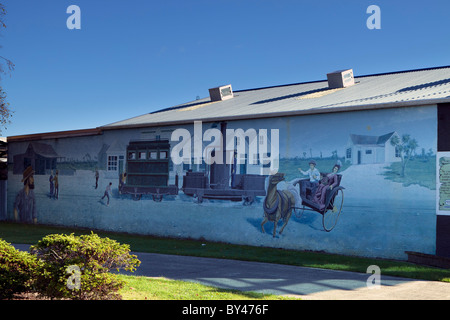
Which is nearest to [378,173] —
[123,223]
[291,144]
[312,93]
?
[291,144]

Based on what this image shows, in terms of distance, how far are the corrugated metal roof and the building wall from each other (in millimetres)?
310

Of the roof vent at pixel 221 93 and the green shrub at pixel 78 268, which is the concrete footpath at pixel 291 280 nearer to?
the green shrub at pixel 78 268

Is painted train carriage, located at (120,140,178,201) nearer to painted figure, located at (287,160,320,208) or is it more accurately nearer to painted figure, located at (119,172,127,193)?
painted figure, located at (119,172,127,193)

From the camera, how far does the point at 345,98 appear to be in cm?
1727

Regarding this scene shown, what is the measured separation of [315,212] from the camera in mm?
16062

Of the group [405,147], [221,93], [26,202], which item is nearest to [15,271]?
[405,147]

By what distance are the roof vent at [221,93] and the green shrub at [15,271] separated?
16734mm

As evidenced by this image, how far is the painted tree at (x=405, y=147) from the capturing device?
562 inches

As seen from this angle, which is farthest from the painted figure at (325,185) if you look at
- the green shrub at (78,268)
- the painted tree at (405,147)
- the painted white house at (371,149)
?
the green shrub at (78,268)

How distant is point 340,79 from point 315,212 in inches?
271

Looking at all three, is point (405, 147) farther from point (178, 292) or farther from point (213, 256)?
point (178, 292)

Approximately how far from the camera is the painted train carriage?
20.2 metres

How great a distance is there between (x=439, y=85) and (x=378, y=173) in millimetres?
3760

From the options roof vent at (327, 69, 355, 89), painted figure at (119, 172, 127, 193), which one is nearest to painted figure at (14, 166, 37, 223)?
painted figure at (119, 172, 127, 193)
